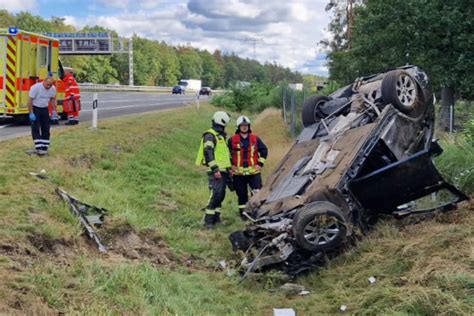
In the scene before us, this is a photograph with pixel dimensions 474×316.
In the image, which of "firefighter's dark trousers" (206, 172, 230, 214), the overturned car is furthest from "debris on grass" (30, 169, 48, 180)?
the overturned car

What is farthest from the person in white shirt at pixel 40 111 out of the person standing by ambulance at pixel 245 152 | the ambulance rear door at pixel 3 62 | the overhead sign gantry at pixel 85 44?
the overhead sign gantry at pixel 85 44

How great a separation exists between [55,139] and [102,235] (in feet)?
17.8

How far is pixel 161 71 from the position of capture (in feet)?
360

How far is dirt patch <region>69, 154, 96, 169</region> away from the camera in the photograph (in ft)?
30.2

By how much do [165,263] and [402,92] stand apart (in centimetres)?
337

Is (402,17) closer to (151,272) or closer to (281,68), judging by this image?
(151,272)

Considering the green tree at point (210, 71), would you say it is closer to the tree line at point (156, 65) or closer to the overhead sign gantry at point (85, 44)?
the tree line at point (156, 65)

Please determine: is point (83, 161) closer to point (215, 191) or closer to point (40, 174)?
point (40, 174)

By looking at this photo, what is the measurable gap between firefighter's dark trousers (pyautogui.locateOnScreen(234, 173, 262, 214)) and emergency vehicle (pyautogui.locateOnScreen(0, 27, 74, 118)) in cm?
685

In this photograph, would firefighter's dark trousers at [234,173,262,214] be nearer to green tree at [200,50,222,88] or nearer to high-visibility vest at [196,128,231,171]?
high-visibility vest at [196,128,231,171]

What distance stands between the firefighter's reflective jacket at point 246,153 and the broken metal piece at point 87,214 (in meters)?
2.07

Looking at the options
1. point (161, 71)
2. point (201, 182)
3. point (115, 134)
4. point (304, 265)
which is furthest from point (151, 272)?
point (161, 71)

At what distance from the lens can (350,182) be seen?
18.0 feet

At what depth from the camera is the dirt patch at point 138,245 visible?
232 inches
